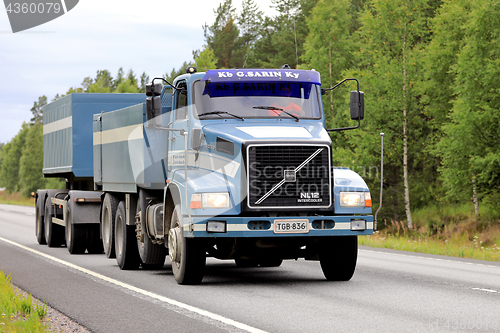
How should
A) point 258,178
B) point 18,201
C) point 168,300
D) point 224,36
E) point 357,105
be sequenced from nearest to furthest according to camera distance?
point 168,300
point 258,178
point 357,105
point 224,36
point 18,201

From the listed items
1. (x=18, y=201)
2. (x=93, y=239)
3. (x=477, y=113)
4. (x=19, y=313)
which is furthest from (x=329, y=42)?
(x=18, y=201)

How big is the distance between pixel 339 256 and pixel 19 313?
16.6ft

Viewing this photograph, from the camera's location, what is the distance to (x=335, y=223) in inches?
412

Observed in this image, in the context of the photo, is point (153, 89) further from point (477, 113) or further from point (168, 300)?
point (477, 113)

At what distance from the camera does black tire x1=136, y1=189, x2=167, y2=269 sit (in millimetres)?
12758

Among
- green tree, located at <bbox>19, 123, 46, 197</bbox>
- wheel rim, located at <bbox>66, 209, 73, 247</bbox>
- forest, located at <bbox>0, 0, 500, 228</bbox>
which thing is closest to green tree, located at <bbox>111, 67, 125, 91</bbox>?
green tree, located at <bbox>19, 123, 46, 197</bbox>

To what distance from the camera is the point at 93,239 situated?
17250 mm

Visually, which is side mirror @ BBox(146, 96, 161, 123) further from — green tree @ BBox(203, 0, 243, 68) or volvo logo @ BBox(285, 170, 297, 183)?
green tree @ BBox(203, 0, 243, 68)

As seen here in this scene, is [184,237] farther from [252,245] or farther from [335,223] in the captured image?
[335,223]

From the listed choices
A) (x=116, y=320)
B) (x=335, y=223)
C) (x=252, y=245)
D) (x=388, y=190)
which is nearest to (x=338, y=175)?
(x=335, y=223)

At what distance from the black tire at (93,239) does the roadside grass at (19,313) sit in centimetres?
737

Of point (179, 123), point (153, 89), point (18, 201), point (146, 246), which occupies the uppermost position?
point (153, 89)

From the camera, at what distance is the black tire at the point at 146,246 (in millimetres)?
12758

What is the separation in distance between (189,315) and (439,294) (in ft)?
12.2
